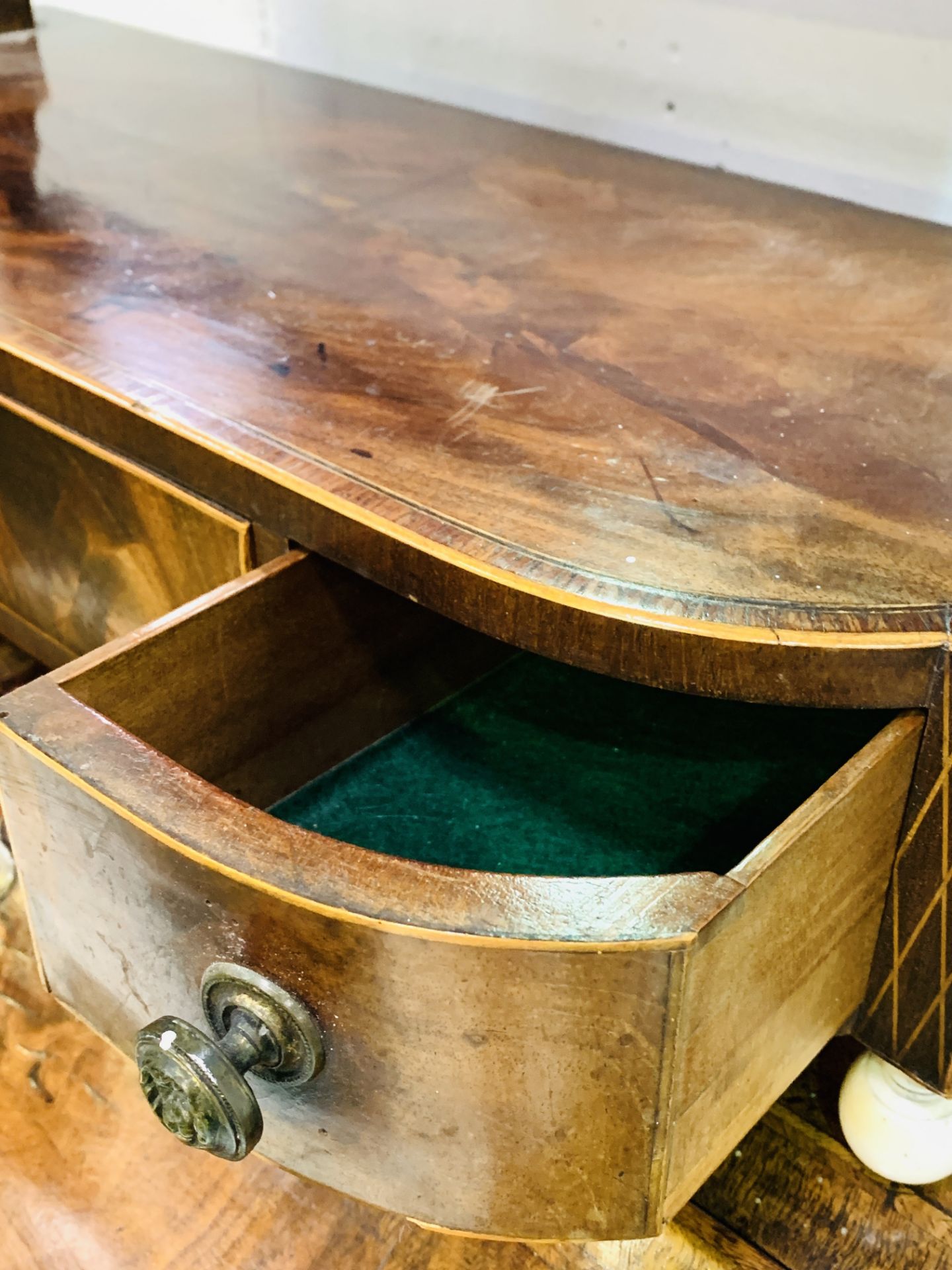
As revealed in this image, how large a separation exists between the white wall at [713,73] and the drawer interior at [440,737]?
0.46 meters

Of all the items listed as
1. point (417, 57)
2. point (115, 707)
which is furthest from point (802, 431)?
point (417, 57)

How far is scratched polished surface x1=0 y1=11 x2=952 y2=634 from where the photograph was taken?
1.96ft

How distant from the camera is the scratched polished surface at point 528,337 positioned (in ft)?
1.96

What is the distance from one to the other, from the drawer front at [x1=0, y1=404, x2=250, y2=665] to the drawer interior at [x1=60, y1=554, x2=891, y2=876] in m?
0.07

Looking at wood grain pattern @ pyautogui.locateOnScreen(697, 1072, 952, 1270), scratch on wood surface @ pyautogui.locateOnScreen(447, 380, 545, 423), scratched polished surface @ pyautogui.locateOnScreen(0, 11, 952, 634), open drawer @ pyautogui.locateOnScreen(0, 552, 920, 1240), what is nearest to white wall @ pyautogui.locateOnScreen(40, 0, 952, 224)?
scratched polished surface @ pyautogui.locateOnScreen(0, 11, 952, 634)

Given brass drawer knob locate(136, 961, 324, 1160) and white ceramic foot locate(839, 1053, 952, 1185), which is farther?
white ceramic foot locate(839, 1053, 952, 1185)

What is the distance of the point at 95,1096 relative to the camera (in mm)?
852

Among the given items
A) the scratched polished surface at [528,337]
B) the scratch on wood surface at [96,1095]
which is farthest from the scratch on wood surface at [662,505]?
the scratch on wood surface at [96,1095]

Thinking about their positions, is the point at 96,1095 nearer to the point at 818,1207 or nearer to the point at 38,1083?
the point at 38,1083

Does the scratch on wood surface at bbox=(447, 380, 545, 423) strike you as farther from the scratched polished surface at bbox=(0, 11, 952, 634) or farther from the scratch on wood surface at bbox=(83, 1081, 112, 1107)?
the scratch on wood surface at bbox=(83, 1081, 112, 1107)

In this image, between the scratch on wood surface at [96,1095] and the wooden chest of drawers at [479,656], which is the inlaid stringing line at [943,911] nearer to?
the wooden chest of drawers at [479,656]

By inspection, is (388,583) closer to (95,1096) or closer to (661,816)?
(661,816)

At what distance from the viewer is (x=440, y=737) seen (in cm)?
84

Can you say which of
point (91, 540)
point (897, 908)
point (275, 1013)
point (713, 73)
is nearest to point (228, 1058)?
point (275, 1013)
